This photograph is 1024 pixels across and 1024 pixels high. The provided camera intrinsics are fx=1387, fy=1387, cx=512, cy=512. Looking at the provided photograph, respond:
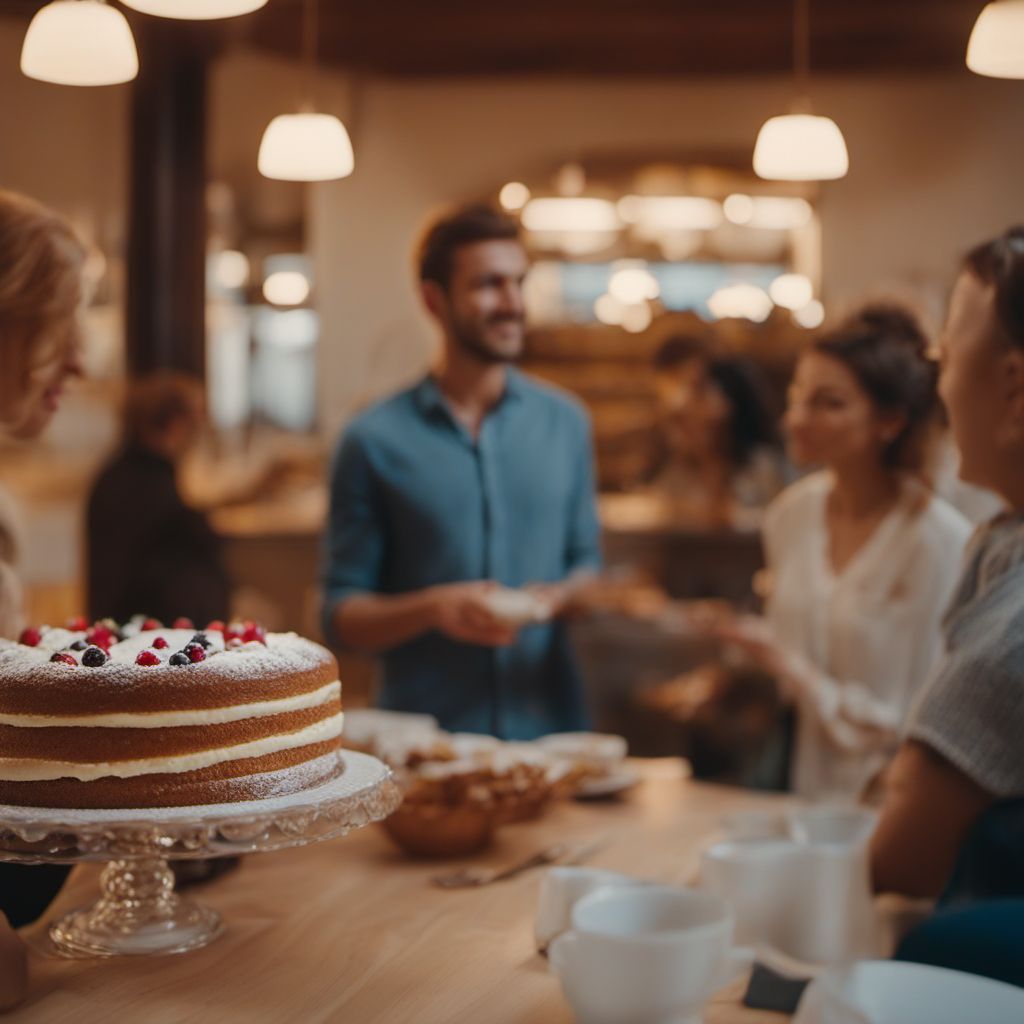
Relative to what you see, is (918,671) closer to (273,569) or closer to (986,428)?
(986,428)

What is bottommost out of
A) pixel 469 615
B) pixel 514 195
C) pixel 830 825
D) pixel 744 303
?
pixel 830 825

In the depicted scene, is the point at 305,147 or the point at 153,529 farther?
the point at 153,529

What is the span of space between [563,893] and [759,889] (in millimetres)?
223

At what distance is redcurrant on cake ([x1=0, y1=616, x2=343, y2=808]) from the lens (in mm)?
1528

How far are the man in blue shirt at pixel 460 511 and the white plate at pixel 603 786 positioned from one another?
25.7 inches

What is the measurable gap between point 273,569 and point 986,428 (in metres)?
5.65

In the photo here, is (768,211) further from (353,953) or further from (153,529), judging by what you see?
(353,953)

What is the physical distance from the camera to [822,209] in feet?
26.7

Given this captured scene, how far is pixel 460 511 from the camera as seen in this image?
3045 millimetres

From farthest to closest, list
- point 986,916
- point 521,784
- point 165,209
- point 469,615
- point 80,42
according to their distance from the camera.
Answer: point 165,209, point 469,615, point 80,42, point 521,784, point 986,916

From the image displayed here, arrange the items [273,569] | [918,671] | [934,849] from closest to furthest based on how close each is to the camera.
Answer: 1. [934,849]
2. [918,671]
3. [273,569]

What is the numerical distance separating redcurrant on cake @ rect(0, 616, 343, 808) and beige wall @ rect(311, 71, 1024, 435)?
6.49m

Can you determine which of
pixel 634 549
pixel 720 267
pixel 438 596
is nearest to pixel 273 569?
pixel 634 549

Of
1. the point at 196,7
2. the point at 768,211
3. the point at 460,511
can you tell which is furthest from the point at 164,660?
the point at 768,211
